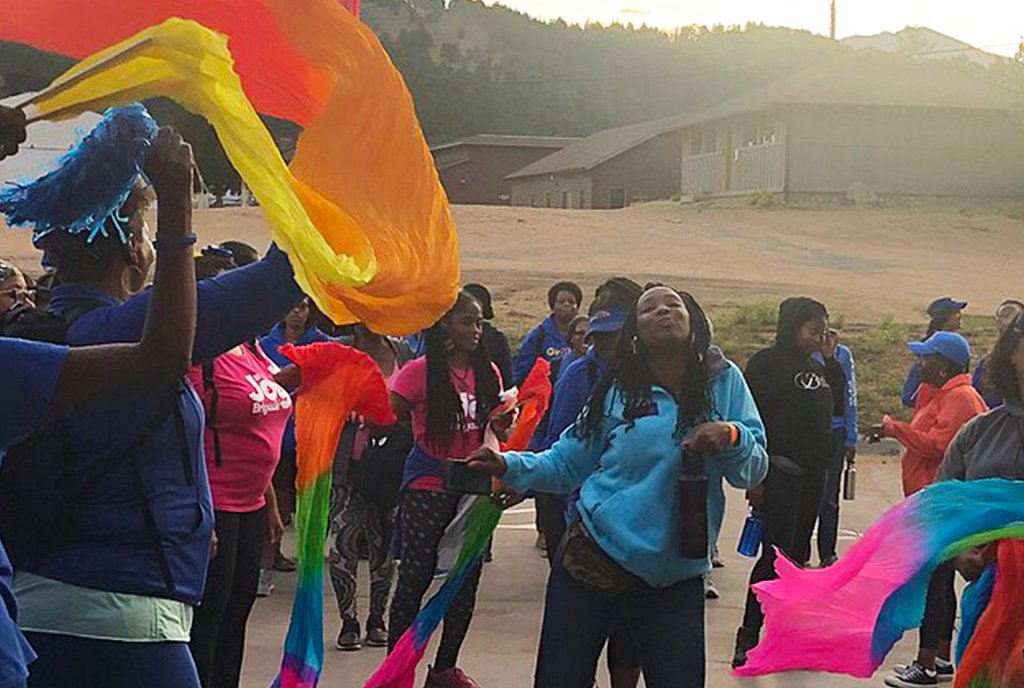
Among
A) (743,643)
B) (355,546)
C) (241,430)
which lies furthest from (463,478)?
(743,643)

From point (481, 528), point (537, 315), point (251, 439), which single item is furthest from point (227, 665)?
point (537, 315)

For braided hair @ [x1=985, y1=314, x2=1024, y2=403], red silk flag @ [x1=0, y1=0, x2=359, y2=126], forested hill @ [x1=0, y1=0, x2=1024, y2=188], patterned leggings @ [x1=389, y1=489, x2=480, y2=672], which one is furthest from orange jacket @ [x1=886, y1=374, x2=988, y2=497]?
forested hill @ [x1=0, y1=0, x2=1024, y2=188]

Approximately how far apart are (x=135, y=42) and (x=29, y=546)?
3.52ft

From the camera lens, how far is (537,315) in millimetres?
23812

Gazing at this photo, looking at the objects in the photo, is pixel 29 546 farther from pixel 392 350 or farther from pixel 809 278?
pixel 809 278

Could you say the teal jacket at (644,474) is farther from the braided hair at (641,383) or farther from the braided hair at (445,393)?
the braided hair at (445,393)

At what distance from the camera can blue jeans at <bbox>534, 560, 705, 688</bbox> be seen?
4.38 m

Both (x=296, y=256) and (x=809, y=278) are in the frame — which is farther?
(x=809, y=278)

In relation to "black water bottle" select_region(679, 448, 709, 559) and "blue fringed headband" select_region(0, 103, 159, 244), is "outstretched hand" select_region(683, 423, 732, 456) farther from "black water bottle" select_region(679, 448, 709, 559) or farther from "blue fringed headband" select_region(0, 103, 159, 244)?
"blue fringed headband" select_region(0, 103, 159, 244)

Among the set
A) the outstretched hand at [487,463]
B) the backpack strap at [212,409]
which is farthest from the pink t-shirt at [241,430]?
the outstretched hand at [487,463]

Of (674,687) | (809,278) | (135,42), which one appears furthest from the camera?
(809,278)

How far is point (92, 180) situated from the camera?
300 centimetres

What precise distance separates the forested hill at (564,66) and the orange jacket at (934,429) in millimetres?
68779

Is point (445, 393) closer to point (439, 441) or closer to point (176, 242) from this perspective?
point (439, 441)
